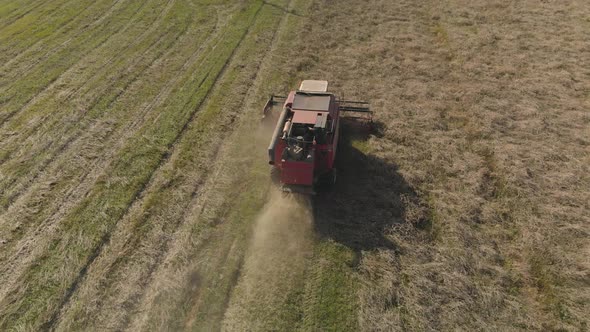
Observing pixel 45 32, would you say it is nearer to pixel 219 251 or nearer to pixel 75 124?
pixel 75 124

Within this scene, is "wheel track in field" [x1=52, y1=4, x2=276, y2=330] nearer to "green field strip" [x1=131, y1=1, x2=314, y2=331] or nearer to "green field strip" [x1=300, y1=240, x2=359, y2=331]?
"green field strip" [x1=131, y1=1, x2=314, y2=331]

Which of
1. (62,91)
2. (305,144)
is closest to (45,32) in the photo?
(62,91)

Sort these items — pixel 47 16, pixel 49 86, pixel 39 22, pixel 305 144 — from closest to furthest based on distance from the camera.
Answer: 1. pixel 305 144
2. pixel 49 86
3. pixel 39 22
4. pixel 47 16

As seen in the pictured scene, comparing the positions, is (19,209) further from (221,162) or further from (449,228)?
(449,228)

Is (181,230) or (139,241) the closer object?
(139,241)

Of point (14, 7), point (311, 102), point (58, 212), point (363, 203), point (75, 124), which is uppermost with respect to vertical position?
point (311, 102)

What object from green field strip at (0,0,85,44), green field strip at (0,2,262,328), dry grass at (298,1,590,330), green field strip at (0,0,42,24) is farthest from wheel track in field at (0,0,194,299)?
green field strip at (0,0,42,24)

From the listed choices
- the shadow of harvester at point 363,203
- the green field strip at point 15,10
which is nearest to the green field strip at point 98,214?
the shadow of harvester at point 363,203
